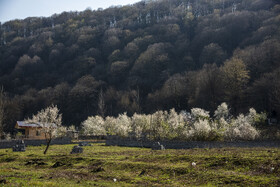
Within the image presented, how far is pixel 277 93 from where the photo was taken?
5325 centimetres

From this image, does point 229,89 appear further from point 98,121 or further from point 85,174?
point 85,174

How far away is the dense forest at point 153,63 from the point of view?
7112 cm

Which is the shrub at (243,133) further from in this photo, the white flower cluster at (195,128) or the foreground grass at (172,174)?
the foreground grass at (172,174)

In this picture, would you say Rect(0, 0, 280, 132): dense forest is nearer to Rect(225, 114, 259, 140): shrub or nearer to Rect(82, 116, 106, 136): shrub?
Rect(82, 116, 106, 136): shrub

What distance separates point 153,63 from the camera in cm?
10738

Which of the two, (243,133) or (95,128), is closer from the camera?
(243,133)

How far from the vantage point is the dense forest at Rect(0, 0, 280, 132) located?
71125 mm

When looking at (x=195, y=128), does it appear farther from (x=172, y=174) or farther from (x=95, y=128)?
(x=95, y=128)

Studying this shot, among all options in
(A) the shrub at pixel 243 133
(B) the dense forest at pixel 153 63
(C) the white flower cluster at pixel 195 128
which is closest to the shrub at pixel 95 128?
(C) the white flower cluster at pixel 195 128

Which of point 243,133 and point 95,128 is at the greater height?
point 243,133

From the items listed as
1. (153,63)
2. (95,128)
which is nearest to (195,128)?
(95,128)

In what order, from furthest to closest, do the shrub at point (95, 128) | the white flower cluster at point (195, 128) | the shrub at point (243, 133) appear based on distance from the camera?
the shrub at point (95, 128) → the white flower cluster at point (195, 128) → the shrub at point (243, 133)

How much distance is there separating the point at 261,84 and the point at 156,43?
2569 inches

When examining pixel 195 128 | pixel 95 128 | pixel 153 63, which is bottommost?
pixel 95 128
